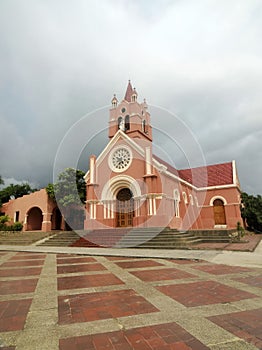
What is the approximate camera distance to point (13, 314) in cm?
337

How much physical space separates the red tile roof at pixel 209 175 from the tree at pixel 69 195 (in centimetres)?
1041

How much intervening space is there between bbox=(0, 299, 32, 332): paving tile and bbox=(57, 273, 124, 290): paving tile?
1.04m

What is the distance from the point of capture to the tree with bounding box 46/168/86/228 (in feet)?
77.6

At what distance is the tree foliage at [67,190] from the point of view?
23406 millimetres

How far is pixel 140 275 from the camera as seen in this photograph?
19.4ft

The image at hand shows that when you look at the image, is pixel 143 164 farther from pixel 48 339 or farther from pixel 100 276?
pixel 48 339

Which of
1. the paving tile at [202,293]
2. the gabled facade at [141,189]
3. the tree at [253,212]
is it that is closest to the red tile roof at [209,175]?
the gabled facade at [141,189]

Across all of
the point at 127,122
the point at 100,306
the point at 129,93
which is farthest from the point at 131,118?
the point at 100,306

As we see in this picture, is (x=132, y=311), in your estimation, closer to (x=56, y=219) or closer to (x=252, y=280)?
(x=252, y=280)

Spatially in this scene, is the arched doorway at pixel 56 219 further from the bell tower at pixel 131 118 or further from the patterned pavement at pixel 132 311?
the patterned pavement at pixel 132 311

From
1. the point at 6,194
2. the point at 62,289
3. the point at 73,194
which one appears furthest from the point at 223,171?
the point at 6,194

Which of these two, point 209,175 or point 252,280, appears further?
point 209,175

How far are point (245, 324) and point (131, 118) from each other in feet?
70.1

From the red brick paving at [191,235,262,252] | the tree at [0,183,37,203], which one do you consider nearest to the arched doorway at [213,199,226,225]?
the red brick paving at [191,235,262,252]
